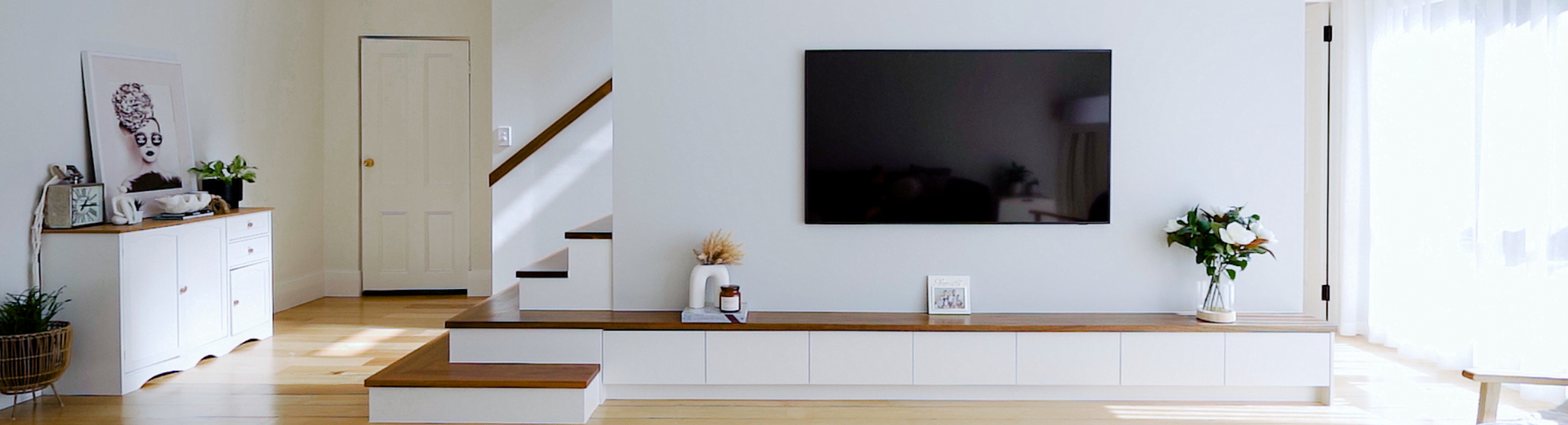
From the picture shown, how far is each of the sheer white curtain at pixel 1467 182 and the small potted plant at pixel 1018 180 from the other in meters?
1.82

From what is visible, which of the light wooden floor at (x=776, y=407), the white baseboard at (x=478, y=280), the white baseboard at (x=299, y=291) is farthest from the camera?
the white baseboard at (x=478, y=280)

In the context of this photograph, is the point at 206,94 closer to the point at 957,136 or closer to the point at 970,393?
the point at 957,136

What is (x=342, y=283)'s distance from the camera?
663 cm

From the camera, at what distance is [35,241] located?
386cm

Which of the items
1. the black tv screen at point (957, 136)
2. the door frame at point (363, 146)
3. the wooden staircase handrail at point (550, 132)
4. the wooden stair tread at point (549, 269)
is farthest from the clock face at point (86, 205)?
the black tv screen at point (957, 136)

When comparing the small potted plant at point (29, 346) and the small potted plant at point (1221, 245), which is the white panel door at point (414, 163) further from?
the small potted plant at point (1221, 245)

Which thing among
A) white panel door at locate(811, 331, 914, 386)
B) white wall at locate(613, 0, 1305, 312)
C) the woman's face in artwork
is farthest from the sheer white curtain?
the woman's face in artwork

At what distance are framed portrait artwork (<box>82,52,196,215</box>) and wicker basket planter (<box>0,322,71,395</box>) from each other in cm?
82

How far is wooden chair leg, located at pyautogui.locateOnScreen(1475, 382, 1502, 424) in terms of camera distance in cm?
246

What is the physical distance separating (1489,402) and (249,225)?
5071 millimetres


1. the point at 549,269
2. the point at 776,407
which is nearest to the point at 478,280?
the point at 549,269

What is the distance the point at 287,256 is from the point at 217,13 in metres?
1.57

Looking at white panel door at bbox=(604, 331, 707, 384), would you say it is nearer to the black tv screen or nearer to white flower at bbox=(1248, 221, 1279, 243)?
the black tv screen

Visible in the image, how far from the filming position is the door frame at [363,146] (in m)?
6.47
